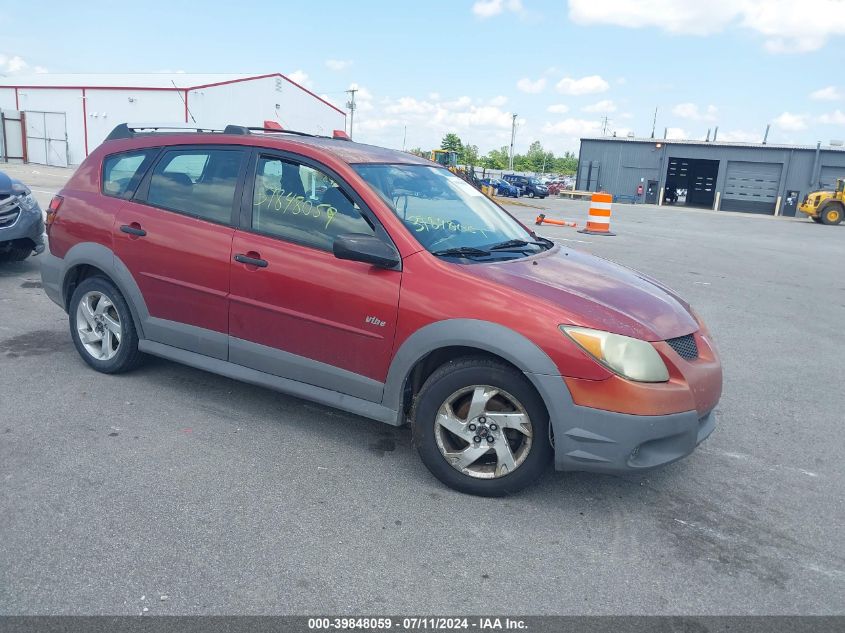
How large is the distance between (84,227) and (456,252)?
2.77 metres

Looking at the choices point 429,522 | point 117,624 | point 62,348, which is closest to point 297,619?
point 117,624

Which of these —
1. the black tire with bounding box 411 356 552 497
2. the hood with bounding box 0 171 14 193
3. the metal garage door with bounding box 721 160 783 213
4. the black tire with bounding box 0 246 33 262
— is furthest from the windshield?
the metal garage door with bounding box 721 160 783 213

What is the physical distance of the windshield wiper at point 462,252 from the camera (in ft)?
12.1

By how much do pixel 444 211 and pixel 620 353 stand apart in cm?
152

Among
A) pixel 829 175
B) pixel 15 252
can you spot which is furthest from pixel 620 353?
pixel 829 175

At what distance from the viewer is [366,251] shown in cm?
352

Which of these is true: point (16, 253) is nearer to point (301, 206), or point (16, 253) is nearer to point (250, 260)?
point (250, 260)

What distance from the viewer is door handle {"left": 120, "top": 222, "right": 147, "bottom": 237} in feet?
14.7

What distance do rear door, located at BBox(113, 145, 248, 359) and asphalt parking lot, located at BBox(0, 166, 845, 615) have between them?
1.73 feet

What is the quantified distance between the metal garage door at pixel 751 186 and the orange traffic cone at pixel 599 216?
112 feet

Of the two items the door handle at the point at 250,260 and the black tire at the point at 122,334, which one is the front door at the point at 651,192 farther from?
the door handle at the point at 250,260

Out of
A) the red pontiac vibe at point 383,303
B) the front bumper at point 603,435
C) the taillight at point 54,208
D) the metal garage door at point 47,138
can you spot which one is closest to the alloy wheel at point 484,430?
the red pontiac vibe at point 383,303

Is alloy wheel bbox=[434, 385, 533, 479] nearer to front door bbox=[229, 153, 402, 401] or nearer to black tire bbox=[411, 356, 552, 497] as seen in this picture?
black tire bbox=[411, 356, 552, 497]

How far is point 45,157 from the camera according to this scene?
39000 millimetres
